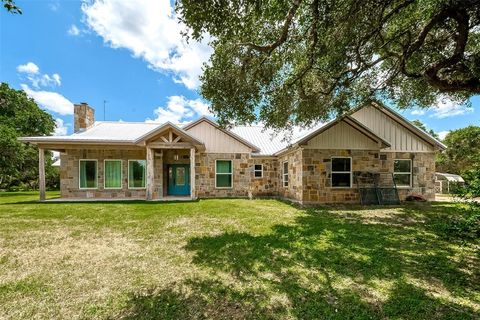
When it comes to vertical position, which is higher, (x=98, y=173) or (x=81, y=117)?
(x=81, y=117)

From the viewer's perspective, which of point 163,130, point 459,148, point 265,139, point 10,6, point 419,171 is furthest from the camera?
point 459,148

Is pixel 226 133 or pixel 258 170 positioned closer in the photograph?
pixel 226 133

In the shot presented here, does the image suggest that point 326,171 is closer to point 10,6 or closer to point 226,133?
point 226,133

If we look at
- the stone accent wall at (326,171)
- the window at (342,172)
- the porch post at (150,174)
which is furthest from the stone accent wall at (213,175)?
the window at (342,172)

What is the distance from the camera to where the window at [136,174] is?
1442 centimetres

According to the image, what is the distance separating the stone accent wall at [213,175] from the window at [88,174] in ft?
18.0

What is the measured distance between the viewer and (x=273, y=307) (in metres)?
3.13

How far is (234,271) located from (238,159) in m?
10.8

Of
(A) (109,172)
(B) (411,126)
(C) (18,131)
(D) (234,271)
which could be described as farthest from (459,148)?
(C) (18,131)

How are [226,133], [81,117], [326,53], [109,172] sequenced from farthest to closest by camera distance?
[81,117] < [226,133] < [109,172] < [326,53]

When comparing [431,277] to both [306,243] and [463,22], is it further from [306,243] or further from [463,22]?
[463,22]

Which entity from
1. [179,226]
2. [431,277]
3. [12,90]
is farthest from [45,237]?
[12,90]

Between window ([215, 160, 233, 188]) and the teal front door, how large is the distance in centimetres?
190

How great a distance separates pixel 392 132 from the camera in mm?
12789
